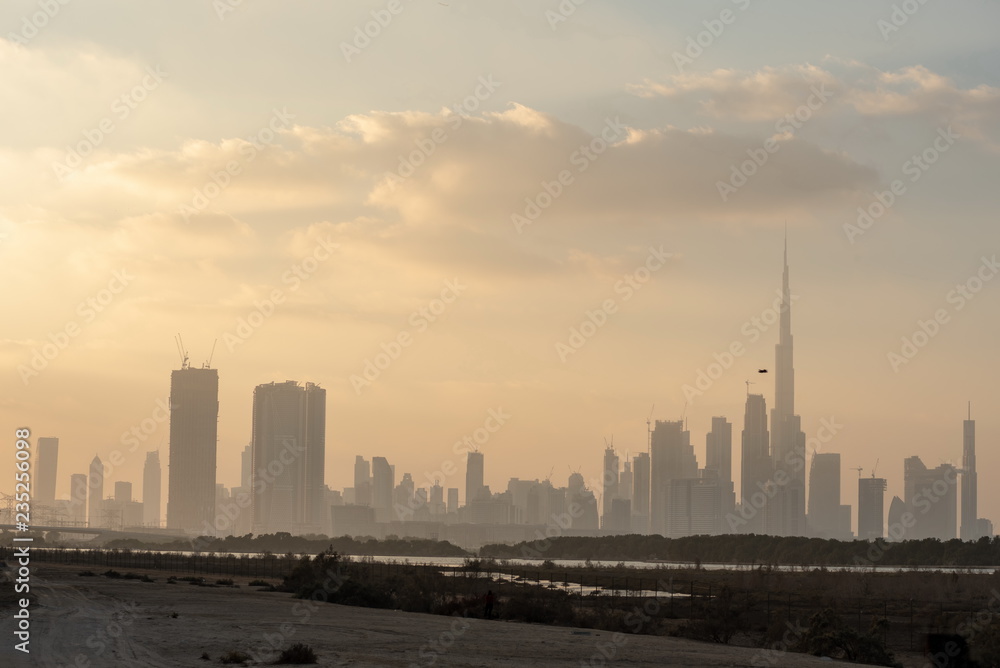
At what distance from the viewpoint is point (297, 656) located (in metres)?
29.8

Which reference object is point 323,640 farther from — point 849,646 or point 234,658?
point 849,646

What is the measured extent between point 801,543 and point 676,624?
5371 inches

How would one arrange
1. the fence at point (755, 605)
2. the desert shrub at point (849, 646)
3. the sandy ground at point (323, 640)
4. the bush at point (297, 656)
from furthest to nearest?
the fence at point (755, 605) → the desert shrub at point (849, 646) → the sandy ground at point (323, 640) → the bush at point (297, 656)

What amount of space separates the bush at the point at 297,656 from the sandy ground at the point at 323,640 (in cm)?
66

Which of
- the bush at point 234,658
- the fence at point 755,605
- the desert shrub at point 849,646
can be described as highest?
the bush at point 234,658

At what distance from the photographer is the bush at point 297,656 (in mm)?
29562

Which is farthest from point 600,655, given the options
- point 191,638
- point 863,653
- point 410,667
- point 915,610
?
point 915,610

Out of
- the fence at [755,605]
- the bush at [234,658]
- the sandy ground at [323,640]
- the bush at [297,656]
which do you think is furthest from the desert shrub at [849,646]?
the bush at [234,658]

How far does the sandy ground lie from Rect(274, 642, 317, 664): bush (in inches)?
26.0

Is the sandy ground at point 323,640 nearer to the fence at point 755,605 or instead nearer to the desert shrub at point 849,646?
the desert shrub at point 849,646

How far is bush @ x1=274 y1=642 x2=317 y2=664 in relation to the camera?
2956cm

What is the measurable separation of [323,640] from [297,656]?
614cm

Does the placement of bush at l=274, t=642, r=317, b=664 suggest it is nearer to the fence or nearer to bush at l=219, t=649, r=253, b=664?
bush at l=219, t=649, r=253, b=664

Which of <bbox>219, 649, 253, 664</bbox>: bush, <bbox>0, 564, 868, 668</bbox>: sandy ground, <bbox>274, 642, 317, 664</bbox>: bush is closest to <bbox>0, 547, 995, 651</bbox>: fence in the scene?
<bbox>0, 564, 868, 668</bbox>: sandy ground
